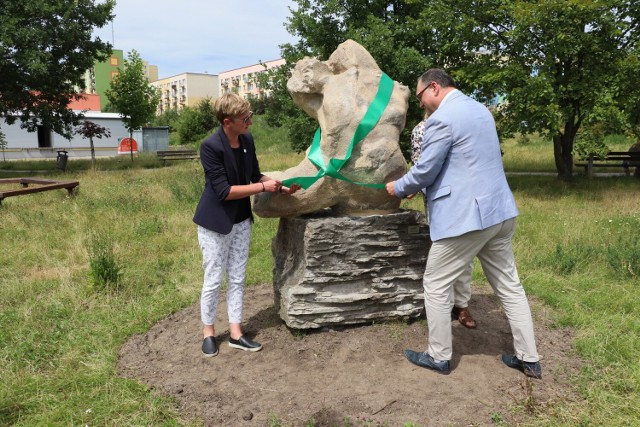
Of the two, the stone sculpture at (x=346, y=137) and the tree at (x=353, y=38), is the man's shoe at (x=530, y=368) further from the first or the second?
the tree at (x=353, y=38)

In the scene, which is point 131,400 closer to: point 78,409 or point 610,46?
point 78,409

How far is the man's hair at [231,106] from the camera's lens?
11.6 feet

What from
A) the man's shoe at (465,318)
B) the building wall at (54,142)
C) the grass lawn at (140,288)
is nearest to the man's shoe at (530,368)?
the grass lawn at (140,288)

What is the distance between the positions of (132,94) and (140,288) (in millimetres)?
19260

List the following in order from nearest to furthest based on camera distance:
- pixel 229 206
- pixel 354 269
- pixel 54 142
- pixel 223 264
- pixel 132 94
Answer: pixel 229 206 < pixel 223 264 < pixel 354 269 < pixel 132 94 < pixel 54 142

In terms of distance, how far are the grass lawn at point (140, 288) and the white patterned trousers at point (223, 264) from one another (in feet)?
2.55

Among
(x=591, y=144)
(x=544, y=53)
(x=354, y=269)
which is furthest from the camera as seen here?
(x=544, y=53)

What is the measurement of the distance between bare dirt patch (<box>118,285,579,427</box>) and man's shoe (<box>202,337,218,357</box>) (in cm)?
6

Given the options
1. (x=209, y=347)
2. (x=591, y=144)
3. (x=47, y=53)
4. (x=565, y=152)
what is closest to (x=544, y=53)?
(x=591, y=144)

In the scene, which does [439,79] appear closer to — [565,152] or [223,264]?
[223,264]

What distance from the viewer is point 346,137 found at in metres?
3.87

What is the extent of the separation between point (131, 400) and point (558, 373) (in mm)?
2998

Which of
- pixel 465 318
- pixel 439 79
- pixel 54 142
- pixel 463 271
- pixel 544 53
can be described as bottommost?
pixel 465 318

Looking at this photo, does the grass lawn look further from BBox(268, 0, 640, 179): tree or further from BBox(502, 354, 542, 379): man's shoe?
BBox(268, 0, 640, 179): tree
